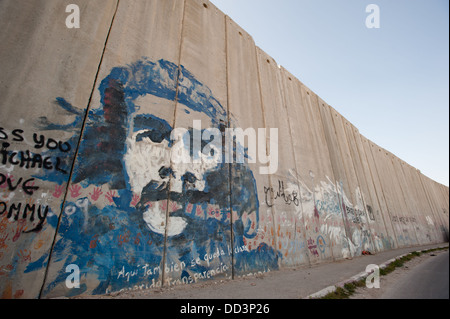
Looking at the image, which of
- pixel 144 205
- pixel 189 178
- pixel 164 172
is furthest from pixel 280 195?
pixel 144 205

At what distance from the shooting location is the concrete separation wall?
9.16ft

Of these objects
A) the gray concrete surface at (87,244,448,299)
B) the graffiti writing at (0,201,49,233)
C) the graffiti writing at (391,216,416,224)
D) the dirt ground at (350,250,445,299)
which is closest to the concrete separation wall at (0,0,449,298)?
the graffiti writing at (0,201,49,233)

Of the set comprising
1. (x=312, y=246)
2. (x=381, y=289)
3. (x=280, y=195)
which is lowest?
(x=381, y=289)

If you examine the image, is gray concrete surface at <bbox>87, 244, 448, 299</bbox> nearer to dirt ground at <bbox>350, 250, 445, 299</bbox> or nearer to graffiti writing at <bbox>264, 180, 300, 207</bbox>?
dirt ground at <bbox>350, 250, 445, 299</bbox>

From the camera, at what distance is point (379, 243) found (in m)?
11.6

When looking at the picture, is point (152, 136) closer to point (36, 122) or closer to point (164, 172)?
point (164, 172)

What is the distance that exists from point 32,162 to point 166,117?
2293 millimetres

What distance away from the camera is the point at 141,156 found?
381 cm

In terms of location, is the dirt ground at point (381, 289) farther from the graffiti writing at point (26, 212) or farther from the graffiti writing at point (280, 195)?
the graffiti writing at point (26, 212)

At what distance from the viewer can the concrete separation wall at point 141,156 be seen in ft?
9.16

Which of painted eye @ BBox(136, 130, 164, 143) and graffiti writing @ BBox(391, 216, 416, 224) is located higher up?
painted eye @ BBox(136, 130, 164, 143)

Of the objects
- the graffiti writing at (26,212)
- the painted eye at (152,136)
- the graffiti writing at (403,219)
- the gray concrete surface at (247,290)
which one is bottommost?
the gray concrete surface at (247,290)

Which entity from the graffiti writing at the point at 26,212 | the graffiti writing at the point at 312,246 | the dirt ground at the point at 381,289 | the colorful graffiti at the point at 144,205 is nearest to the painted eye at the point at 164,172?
the colorful graffiti at the point at 144,205

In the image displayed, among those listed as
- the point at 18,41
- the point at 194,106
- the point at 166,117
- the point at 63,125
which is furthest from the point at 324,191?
the point at 18,41
